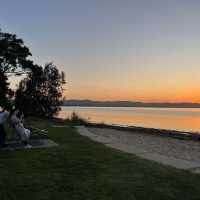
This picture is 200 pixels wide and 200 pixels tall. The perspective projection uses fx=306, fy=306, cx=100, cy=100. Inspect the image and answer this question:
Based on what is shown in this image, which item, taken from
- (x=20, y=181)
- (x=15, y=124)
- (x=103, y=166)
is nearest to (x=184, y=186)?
(x=103, y=166)

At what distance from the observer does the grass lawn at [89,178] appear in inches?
194

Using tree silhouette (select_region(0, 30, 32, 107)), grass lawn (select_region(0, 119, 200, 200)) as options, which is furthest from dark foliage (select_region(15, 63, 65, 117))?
grass lawn (select_region(0, 119, 200, 200))

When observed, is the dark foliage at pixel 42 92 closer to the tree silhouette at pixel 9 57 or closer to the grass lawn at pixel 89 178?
the tree silhouette at pixel 9 57

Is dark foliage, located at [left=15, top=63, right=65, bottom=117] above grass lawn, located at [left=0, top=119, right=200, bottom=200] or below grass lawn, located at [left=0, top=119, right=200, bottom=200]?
above

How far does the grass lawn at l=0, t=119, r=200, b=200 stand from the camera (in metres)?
4.92

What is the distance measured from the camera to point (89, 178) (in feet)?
19.0

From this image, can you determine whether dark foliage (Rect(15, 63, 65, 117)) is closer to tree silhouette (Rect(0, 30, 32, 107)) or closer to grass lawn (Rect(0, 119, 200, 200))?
tree silhouette (Rect(0, 30, 32, 107))

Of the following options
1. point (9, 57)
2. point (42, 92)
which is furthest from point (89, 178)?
point (42, 92)

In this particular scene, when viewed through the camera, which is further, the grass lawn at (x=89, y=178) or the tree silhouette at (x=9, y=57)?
the tree silhouette at (x=9, y=57)

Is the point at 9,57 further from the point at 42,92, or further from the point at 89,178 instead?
the point at 89,178

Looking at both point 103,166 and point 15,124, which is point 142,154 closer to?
point 103,166

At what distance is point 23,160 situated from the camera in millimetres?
7250

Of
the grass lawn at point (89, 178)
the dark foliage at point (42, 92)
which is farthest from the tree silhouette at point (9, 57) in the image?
the grass lawn at point (89, 178)

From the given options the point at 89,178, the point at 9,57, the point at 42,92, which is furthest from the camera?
the point at 42,92
